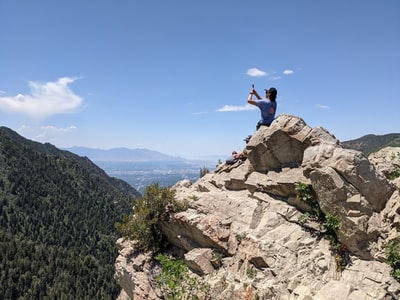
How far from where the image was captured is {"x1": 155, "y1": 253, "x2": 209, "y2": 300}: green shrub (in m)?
11.9

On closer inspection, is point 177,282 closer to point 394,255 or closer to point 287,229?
point 287,229

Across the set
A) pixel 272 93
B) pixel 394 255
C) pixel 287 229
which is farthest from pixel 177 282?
pixel 272 93

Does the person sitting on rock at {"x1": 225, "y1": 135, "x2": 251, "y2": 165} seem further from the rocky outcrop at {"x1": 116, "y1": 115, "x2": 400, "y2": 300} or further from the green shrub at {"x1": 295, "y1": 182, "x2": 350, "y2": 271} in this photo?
the green shrub at {"x1": 295, "y1": 182, "x2": 350, "y2": 271}

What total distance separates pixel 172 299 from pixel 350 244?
6.48 m

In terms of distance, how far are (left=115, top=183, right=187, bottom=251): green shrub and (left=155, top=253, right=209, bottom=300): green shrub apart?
1042mm

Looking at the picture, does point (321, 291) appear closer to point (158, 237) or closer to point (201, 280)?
point (201, 280)

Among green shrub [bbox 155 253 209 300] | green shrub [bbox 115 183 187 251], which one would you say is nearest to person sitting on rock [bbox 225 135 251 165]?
green shrub [bbox 115 183 187 251]

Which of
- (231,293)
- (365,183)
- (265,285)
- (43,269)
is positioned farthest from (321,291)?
(43,269)

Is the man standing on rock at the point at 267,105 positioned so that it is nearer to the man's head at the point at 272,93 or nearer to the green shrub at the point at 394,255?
the man's head at the point at 272,93

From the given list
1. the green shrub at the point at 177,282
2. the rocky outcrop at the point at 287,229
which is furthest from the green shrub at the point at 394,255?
the green shrub at the point at 177,282

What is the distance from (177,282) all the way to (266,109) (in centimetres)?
861

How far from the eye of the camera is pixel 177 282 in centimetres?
1263

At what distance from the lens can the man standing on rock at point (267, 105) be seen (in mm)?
15586

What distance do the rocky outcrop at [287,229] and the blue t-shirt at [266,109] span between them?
37.4 inches
